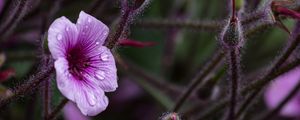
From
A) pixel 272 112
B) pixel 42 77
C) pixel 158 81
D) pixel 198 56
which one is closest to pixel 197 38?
pixel 198 56

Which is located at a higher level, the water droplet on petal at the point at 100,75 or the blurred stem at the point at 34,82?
the blurred stem at the point at 34,82

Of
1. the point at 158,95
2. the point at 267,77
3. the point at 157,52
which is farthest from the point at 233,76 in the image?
the point at 157,52

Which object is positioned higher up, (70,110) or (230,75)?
(230,75)

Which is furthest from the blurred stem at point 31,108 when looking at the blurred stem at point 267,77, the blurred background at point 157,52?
the blurred stem at point 267,77

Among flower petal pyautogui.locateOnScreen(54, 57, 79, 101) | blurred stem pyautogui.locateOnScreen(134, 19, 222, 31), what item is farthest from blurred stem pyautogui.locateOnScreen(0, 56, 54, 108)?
blurred stem pyautogui.locateOnScreen(134, 19, 222, 31)

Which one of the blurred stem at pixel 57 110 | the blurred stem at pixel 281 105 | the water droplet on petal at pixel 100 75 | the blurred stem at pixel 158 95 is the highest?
the water droplet on petal at pixel 100 75

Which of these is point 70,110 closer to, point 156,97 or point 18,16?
point 156,97

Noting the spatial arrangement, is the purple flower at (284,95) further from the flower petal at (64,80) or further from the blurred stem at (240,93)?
the flower petal at (64,80)
